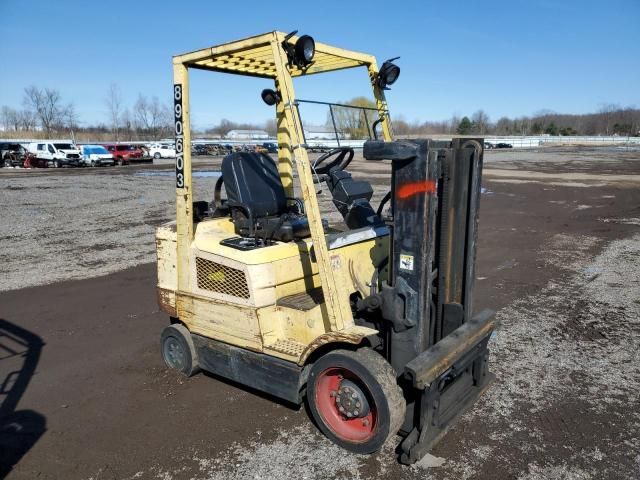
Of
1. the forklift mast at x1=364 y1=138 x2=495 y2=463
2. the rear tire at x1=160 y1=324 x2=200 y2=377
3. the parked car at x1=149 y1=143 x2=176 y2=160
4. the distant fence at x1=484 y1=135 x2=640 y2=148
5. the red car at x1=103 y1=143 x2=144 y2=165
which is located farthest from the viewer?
the distant fence at x1=484 y1=135 x2=640 y2=148

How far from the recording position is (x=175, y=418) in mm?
4352

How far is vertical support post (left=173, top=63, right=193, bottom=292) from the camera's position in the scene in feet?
14.7

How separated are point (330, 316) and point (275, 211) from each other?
1520 mm

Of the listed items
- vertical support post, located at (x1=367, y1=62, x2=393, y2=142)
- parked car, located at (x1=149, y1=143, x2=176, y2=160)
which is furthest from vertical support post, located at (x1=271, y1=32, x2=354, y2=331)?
parked car, located at (x1=149, y1=143, x2=176, y2=160)

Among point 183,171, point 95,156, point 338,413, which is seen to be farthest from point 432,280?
point 95,156

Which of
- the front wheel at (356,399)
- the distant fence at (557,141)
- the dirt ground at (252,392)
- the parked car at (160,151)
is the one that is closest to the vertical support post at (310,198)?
the front wheel at (356,399)

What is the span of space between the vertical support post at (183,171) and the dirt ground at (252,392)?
123 cm

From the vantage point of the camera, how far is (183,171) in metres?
4.61

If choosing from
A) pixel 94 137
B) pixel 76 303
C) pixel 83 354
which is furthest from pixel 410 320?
pixel 94 137

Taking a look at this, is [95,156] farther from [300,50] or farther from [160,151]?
[300,50]

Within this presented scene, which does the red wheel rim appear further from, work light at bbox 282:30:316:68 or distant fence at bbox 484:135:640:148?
distant fence at bbox 484:135:640:148

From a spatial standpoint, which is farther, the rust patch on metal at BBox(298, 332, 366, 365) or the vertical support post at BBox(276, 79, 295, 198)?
the vertical support post at BBox(276, 79, 295, 198)

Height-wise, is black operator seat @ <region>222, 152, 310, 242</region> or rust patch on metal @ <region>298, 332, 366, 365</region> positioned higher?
black operator seat @ <region>222, 152, 310, 242</region>

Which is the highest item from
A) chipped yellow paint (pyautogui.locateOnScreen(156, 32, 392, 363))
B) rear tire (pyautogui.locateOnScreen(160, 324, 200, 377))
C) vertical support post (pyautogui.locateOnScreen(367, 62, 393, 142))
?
vertical support post (pyautogui.locateOnScreen(367, 62, 393, 142))
